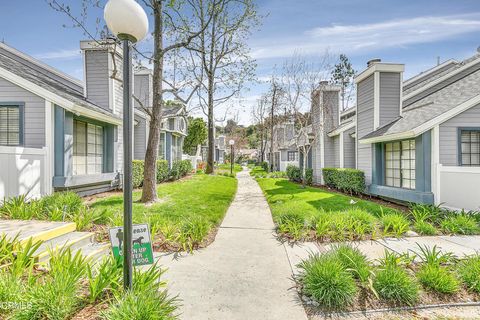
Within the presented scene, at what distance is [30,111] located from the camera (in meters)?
7.42

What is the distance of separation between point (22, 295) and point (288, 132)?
3305 cm

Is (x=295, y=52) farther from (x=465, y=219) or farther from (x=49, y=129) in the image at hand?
(x=49, y=129)

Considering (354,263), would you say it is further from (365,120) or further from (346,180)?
(365,120)

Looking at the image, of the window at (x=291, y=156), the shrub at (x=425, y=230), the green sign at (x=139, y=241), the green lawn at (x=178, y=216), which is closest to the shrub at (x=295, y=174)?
the window at (x=291, y=156)

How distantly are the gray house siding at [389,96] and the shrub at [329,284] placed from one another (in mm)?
9306

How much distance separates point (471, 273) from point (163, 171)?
13536 mm

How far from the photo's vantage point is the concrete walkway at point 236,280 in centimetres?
289

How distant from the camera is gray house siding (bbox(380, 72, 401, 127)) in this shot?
10.6 metres

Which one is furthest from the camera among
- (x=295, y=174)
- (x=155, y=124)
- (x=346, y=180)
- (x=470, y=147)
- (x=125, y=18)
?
(x=295, y=174)

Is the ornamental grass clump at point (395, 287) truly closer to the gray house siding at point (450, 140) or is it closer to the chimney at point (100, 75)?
the gray house siding at point (450, 140)

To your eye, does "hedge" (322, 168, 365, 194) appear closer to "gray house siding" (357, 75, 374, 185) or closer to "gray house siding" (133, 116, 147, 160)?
"gray house siding" (357, 75, 374, 185)

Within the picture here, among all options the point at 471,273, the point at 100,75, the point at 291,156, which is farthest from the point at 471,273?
the point at 291,156

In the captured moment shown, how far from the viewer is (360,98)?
39.1 feet

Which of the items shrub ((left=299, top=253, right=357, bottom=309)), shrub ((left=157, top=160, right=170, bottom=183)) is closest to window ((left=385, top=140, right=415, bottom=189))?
shrub ((left=299, top=253, right=357, bottom=309))
